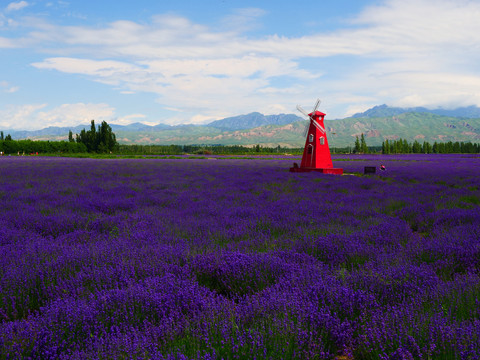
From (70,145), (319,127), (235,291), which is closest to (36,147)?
(70,145)

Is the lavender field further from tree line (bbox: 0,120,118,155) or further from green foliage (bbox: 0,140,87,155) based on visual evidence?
green foliage (bbox: 0,140,87,155)

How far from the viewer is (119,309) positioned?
251 cm

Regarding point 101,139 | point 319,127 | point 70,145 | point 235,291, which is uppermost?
point 101,139

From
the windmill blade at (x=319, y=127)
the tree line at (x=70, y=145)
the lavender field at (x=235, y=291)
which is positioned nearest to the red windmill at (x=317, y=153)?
the windmill blade at (x=319, y=127)

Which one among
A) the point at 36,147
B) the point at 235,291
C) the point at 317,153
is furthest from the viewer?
the point at 36,147

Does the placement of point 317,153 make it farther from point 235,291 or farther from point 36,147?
point 36,147

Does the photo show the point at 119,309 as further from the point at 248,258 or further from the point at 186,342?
the point at 248,258

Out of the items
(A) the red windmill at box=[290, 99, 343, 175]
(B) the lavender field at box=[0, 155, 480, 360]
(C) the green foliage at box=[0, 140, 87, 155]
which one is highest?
(C) the green foliage at box=[0, 140, 87, 155]

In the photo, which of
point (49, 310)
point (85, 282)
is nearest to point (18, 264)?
point (85, 282)

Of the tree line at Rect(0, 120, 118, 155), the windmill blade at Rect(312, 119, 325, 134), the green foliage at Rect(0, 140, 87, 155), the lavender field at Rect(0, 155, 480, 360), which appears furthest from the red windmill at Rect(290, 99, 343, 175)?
the green foliage at Rect(0, 140, 87, 155)

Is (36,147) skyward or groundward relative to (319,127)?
skyward

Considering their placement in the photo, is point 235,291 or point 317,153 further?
point 317,153

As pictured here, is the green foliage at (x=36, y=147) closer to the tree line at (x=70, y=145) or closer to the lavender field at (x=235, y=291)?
the tree line at (x=70, y=145)

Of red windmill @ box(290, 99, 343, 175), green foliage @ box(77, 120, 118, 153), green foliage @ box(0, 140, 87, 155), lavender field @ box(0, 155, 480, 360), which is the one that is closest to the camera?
lavender field @ box(0, 155, 480, 360)
